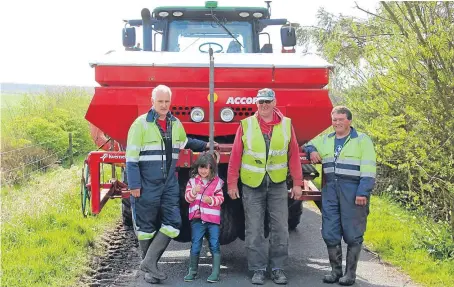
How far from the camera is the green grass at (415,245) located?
17.2 feet

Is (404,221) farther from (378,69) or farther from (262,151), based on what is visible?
(262,151)

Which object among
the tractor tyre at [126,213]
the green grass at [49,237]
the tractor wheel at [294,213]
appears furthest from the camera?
the tractor wheel at [294,213]

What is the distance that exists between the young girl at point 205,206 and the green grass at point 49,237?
42.2 inches

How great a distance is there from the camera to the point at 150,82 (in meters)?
5.15

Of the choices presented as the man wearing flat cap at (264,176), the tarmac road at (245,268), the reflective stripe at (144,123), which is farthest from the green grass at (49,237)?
the man wearing flat cap at (264,176)

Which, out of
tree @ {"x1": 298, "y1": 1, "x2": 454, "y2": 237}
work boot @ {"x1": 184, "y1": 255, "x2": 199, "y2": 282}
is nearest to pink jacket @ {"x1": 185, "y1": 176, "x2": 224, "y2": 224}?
work boot @ {"x1": 184, "y1": 255, "x2": 199, "y2": 282}

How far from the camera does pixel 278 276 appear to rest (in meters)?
4.99

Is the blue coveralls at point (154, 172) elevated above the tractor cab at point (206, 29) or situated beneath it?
situated beneath

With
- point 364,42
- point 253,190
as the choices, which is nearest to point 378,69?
point 364,42

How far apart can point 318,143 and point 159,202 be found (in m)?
1.54

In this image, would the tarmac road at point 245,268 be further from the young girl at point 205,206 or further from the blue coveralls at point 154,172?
the blue coveralls at point 154,172

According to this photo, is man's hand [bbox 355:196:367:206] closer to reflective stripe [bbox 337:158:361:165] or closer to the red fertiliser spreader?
reflective stripe [bbox 337:158:361:165]

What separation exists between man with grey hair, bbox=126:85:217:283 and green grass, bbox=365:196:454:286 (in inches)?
91.0

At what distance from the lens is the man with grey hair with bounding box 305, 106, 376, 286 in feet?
16.1
